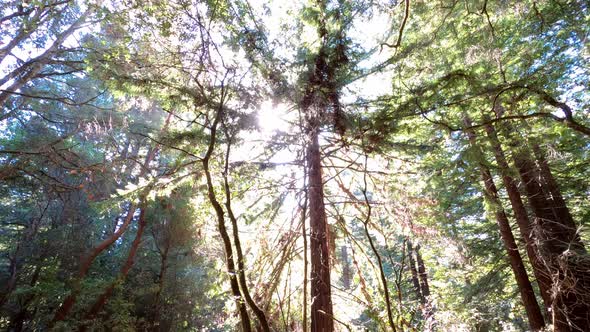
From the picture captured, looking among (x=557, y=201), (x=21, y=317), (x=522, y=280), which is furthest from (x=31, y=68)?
(x=557, y=201)

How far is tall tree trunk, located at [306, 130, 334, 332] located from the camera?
4527mm

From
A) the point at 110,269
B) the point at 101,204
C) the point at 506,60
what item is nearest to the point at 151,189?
the point at 101,204

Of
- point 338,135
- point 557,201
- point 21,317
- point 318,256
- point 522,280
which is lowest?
point 21,317

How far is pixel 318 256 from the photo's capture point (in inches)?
199

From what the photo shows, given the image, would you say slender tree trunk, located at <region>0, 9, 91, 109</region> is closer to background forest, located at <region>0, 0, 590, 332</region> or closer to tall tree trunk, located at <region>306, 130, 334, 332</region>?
background forest, located at <region>0, 0, 590, 332</region>

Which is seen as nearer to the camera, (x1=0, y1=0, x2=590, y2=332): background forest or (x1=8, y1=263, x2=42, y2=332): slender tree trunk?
(x1=0, y1=0, x2=590, y2=332): background forest

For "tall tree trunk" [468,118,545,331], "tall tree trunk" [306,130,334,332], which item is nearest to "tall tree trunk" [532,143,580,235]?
"tall tree trunk" [468,118,545,331]

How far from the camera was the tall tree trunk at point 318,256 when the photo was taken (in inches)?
178

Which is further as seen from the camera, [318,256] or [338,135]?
[338,135]

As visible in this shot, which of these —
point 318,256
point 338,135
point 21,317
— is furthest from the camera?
point 21,317

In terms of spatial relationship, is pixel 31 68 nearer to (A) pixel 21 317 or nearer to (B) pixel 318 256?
(B) pixel 318 256

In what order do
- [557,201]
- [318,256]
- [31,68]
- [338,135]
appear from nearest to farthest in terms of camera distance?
[318,256], [338,135], [557,201], [31,68]

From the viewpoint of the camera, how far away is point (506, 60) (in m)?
6.97

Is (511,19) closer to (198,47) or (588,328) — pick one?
(588,328)
